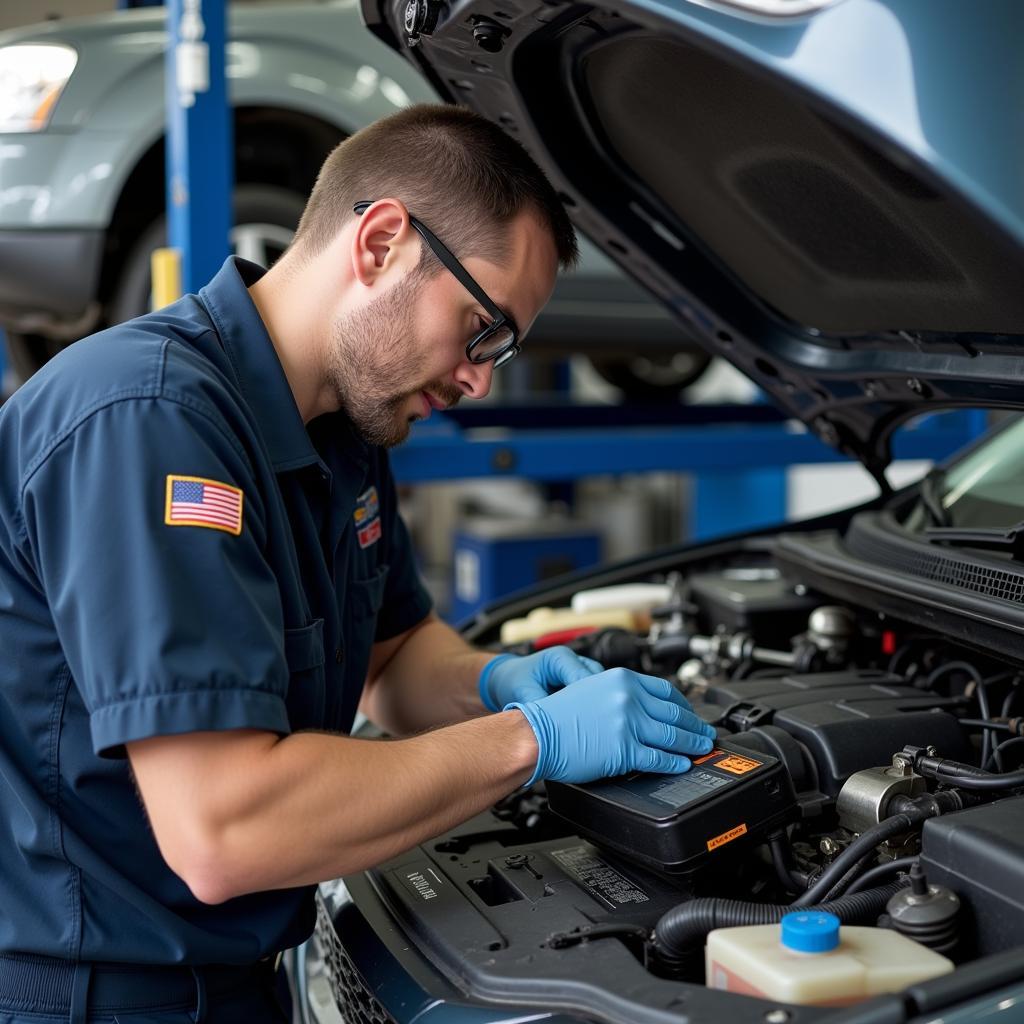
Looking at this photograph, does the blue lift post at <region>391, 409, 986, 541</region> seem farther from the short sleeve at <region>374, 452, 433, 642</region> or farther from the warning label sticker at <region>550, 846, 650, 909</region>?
the warning label sticker at <region>550, 846, 650, 909</region>

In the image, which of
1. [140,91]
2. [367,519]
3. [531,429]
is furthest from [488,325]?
[531,429]

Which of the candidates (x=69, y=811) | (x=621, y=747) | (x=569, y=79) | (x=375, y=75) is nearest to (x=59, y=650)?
(x=69, y=811)

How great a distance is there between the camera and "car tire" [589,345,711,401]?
17.4 ft

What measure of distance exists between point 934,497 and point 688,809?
81 centimetres

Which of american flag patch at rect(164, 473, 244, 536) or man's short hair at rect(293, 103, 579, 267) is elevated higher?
man's short hair at rect(293, 103, 579, 267)

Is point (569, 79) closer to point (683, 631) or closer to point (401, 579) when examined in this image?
point (401, 579)

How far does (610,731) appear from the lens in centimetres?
118

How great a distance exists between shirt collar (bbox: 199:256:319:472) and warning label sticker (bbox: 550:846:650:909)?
502 mm

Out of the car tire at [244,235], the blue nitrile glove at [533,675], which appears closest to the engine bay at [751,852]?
the blue nitrile glove at [533,675]

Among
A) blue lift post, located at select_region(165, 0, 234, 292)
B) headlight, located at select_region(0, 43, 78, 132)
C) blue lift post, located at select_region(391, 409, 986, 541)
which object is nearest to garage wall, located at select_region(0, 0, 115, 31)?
headlight, located at select_region(0, 43, 78, 132)

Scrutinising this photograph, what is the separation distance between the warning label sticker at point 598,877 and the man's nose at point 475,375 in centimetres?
Result: 51

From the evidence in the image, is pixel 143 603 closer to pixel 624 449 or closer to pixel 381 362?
pixel 381 362

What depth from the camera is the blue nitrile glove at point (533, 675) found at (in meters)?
1.46

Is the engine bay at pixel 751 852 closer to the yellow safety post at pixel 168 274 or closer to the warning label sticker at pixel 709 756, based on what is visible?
the warning label sticker at pixel 709 756
